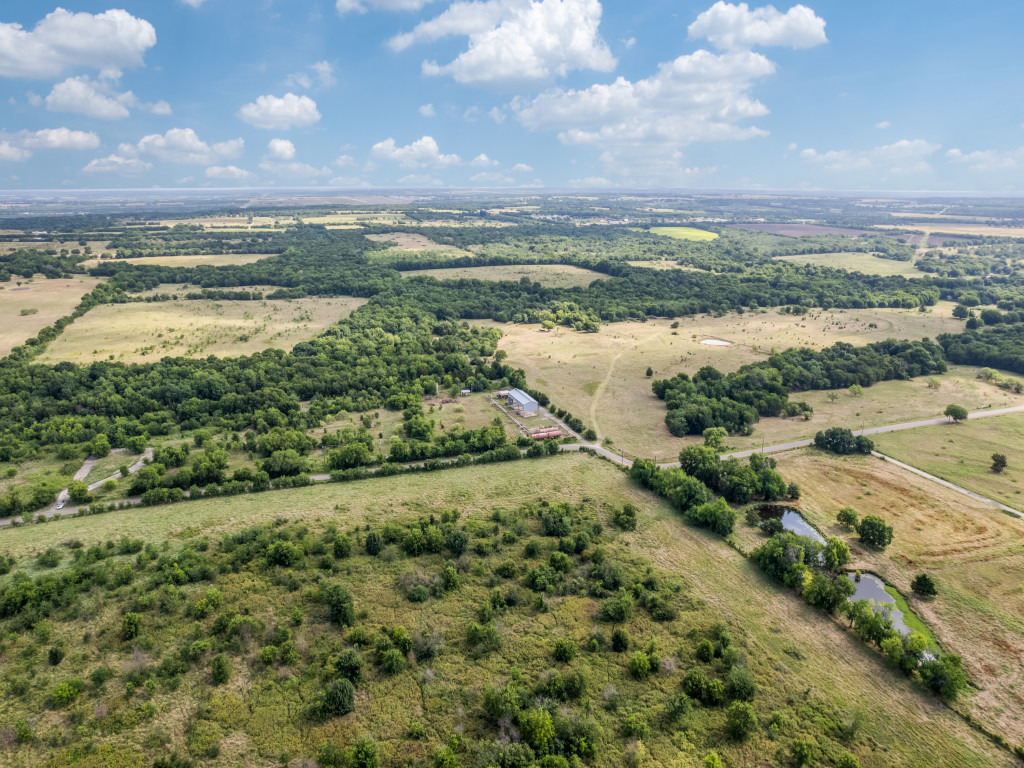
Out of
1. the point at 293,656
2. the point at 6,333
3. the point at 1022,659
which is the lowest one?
the point at 1022,659

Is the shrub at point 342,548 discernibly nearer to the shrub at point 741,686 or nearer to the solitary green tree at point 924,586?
the shrub at point 741,686

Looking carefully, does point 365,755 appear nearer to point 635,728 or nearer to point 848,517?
point 635,728

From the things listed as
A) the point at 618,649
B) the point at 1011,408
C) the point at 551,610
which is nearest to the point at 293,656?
the point at 551,610

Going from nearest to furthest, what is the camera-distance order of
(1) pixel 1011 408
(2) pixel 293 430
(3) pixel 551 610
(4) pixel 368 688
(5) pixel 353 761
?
(5) pixel 353 761, (4) pixel 368 688, (3) pixel 551 610, (2) pixel 293 430, (1) pixel 1011 408

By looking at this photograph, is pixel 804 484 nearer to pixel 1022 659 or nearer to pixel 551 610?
pixel 1022 659

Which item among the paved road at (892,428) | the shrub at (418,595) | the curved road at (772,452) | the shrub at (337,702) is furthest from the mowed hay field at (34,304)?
the paved road at (892,428)

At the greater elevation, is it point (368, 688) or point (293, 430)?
point (293, 430)
